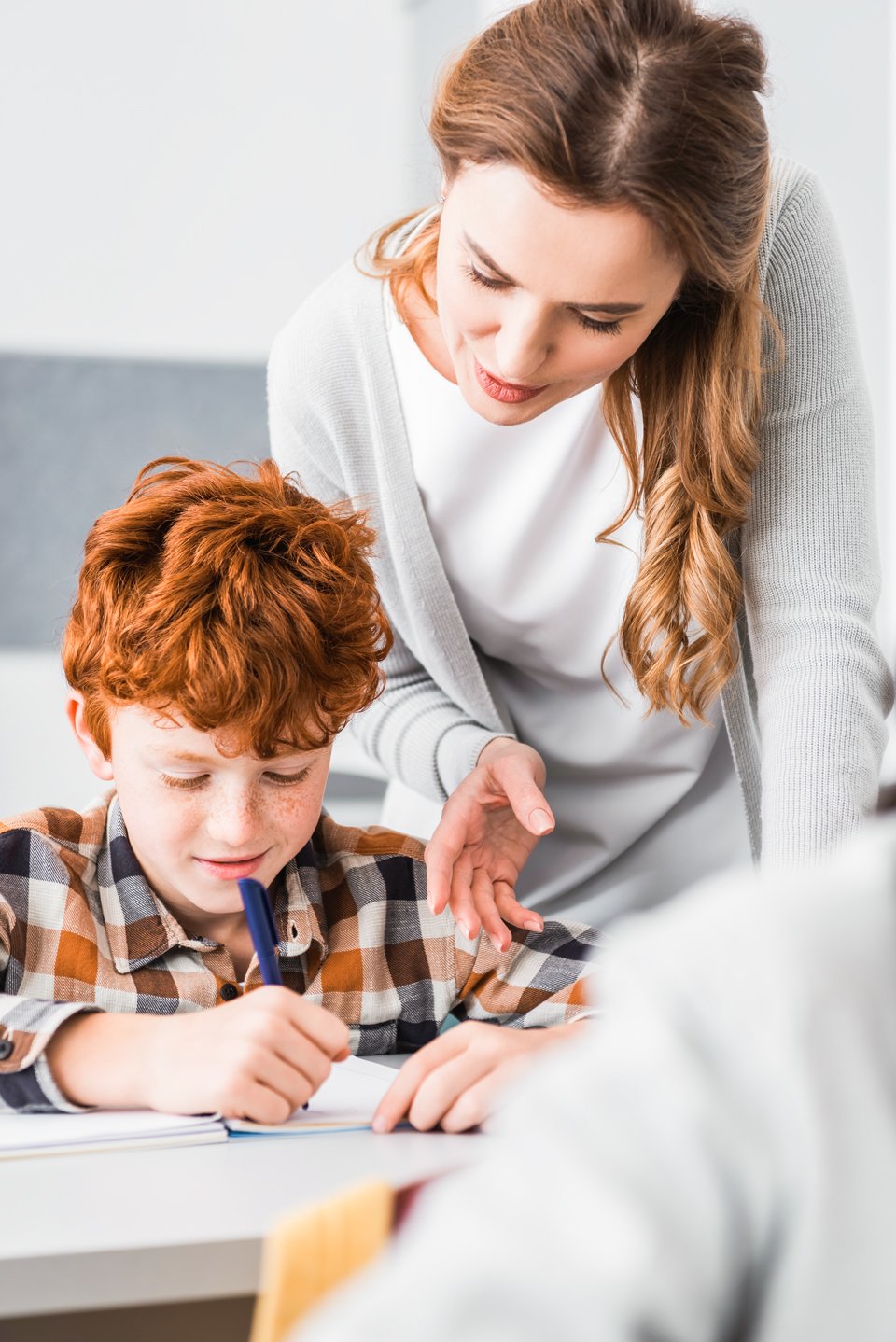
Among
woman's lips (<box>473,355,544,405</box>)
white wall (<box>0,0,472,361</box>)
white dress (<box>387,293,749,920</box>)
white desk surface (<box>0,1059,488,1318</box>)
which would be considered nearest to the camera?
white desk surface (<box>0,1059,488,1318</box>)

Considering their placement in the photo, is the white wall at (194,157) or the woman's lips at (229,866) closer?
the woman's lips at (229,866)

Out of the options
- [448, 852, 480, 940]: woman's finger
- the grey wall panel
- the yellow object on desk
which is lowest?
the grey wall panel

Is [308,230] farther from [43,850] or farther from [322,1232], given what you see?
[322,1232]

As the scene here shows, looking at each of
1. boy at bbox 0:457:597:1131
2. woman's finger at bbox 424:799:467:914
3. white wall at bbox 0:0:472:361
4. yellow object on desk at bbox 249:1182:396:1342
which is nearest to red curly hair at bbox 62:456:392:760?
boy at bbox 0:457:597:1131

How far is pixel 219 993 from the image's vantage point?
98 cm

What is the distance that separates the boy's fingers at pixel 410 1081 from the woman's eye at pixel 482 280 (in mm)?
454

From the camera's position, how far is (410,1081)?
76cm

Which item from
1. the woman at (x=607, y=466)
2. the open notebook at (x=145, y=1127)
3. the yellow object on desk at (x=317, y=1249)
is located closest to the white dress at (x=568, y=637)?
the woman at (x=607, y=466)

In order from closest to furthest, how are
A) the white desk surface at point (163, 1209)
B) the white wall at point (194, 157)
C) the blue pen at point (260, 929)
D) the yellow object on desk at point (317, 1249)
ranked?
the yellow object on desk at point (317, 1249) → the white desk surface at point (163, 1209) → the blue pen at point (260, 929) → the white wall at point (194, 157)

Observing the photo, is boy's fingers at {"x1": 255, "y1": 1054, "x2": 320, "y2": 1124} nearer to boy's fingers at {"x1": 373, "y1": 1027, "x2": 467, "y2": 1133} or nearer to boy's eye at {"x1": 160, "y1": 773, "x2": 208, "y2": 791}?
boy's fingers at {"x1": 373, "y1": 1027, "x2": 467, "y2": 1133}

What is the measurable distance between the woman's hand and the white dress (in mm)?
81

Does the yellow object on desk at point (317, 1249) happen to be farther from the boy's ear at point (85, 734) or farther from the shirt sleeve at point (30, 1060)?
the boy's ear at point (85, 734)

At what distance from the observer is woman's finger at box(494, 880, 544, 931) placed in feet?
3.24

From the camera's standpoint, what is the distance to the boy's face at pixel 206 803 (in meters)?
0.92
